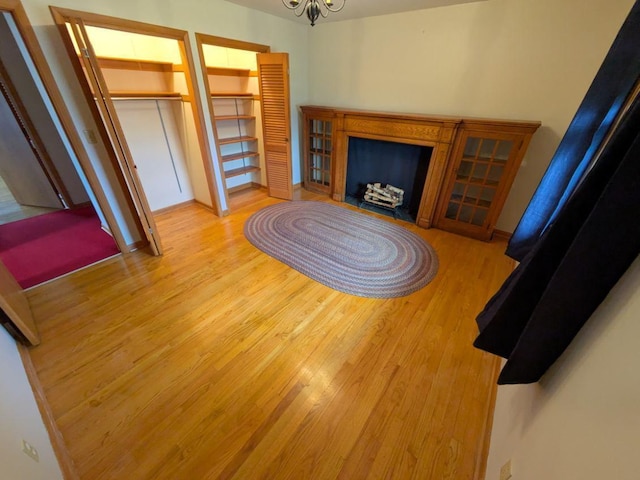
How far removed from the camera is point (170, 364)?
1.66 m

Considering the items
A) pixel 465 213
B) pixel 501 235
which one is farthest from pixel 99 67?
pixel 501 235

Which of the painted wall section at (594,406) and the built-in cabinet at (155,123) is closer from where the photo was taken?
the painted wall section at (594,406)

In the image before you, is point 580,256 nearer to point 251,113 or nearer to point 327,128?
point 327,128

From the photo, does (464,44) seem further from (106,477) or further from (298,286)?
(106,477)

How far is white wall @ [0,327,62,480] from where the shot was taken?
0.90 metres

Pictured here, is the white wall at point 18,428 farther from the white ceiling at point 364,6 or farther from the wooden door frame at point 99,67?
the white ceiling at point 364,6

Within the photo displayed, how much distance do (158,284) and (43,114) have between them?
2.85 metres

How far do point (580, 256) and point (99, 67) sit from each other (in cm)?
309

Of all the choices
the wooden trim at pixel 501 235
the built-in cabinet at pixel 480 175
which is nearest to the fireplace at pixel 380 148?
the built-in cabinet at pixel 480 175

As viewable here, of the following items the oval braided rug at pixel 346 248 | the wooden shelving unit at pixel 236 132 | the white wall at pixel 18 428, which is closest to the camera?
the white wall at pixel 18 428

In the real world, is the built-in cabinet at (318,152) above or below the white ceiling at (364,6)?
below

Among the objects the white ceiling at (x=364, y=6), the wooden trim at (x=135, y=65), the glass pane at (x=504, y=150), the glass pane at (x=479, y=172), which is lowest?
the glass pane at (x=479, y=172)

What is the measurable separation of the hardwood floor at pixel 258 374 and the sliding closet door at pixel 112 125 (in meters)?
0.43

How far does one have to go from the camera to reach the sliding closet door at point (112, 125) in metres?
1.86
